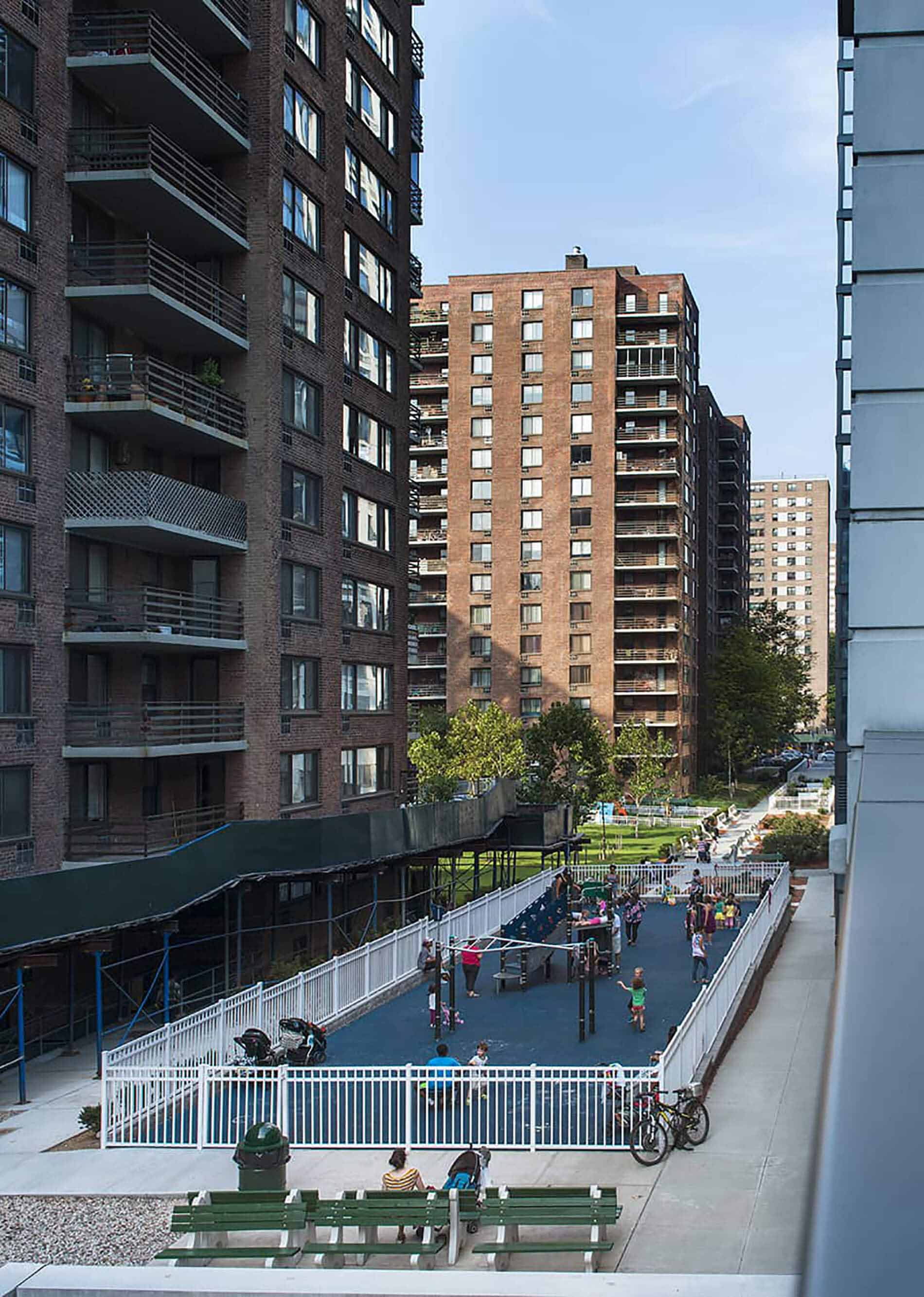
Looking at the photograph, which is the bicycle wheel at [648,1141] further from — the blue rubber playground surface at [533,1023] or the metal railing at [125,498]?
the metal railing at [125,498]

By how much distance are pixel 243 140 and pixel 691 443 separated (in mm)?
72363

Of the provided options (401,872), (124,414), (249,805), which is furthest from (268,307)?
(401,872)

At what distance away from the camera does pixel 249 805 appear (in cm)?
3381

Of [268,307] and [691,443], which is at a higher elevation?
[691,443]

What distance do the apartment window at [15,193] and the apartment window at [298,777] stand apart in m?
14.8

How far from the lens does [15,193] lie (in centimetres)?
2761

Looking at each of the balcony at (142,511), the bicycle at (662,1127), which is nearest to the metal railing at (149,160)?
the balcony at (142,511)

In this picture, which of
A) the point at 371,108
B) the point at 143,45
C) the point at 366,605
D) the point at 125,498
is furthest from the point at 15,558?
the point at 371,108

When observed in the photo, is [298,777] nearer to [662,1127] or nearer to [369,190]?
[369,190]

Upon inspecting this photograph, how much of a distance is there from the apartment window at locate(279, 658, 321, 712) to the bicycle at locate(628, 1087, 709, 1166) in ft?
61.6

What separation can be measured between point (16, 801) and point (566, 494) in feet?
229

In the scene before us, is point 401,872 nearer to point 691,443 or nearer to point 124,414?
point 124,414

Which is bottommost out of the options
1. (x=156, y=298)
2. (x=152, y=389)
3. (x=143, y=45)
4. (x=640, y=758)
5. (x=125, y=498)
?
(x=640, y=758)

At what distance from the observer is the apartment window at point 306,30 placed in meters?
36.3
